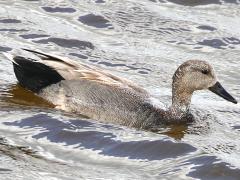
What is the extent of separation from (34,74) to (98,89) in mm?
758

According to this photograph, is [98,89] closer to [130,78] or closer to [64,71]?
[64,71]

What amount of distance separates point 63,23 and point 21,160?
193 inches

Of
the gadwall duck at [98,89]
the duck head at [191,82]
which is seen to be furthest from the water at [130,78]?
the duck head at [191,82]

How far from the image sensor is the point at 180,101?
1089 centimetres

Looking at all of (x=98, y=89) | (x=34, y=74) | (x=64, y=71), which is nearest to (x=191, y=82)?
(x=98, y=89)

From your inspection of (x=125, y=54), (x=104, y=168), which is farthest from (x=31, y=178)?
(x=125, y=54)

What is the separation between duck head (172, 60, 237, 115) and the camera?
35.4 ft

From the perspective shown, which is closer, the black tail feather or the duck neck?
the black tail feather

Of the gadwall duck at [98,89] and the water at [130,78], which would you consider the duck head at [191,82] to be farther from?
the water at [130,78]

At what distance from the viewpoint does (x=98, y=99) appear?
10.4 meters

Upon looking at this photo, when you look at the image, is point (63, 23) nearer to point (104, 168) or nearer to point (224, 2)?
point (224, 2)

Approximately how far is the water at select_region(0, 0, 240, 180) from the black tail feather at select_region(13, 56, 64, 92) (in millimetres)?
209

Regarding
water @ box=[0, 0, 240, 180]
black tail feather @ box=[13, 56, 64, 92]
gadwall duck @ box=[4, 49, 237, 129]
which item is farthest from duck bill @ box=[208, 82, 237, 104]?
black tail feather @ box=[13, 56, 64, 92]

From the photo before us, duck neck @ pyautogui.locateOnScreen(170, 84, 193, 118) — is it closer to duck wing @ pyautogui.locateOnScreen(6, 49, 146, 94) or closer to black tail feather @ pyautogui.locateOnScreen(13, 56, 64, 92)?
duck wing @ pyautogui.locateOnScreen(6, 49, 146, 94)
